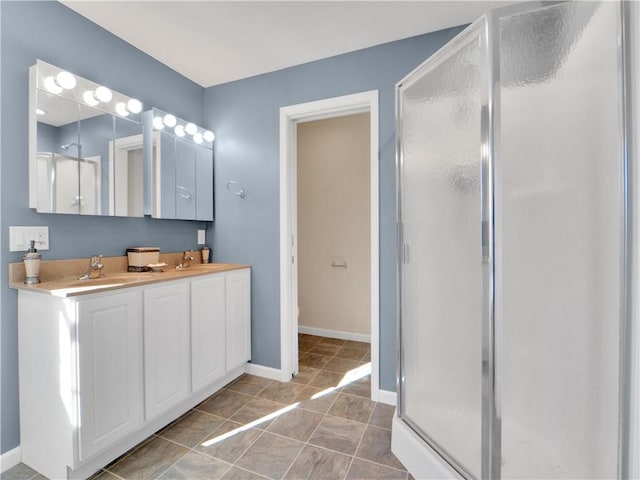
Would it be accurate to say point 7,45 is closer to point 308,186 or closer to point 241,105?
point 241,105

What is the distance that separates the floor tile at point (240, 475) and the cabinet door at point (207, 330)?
2.03 feet

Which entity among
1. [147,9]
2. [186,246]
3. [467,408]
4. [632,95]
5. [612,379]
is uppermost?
[147,9]

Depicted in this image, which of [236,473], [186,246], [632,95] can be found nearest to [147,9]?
[186,246]

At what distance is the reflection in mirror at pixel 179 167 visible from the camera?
2030 mm

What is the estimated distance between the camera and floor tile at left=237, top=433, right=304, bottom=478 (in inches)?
54.7

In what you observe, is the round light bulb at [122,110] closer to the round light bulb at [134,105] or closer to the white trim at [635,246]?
the round light bulb at [134,105]

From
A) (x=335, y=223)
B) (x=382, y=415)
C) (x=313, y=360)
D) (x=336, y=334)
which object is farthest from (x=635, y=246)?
(x=336, y=334)

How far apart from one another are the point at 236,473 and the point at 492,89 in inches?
79.1

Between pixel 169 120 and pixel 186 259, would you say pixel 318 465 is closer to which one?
pixel 186 259

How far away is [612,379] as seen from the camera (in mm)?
954

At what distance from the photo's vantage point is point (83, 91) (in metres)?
1.62

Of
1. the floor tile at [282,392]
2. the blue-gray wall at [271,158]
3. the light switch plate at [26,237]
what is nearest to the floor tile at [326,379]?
the floor tile at [282,392]

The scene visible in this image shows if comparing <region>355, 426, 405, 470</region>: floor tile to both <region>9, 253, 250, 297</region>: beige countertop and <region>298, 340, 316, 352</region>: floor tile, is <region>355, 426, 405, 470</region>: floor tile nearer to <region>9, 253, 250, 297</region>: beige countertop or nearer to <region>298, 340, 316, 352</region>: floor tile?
<region>298, 340, 316, 352</region>: floor tile

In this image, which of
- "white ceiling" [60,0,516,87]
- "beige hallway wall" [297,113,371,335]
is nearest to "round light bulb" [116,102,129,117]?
"white ceiling" [60,0,516,87]
